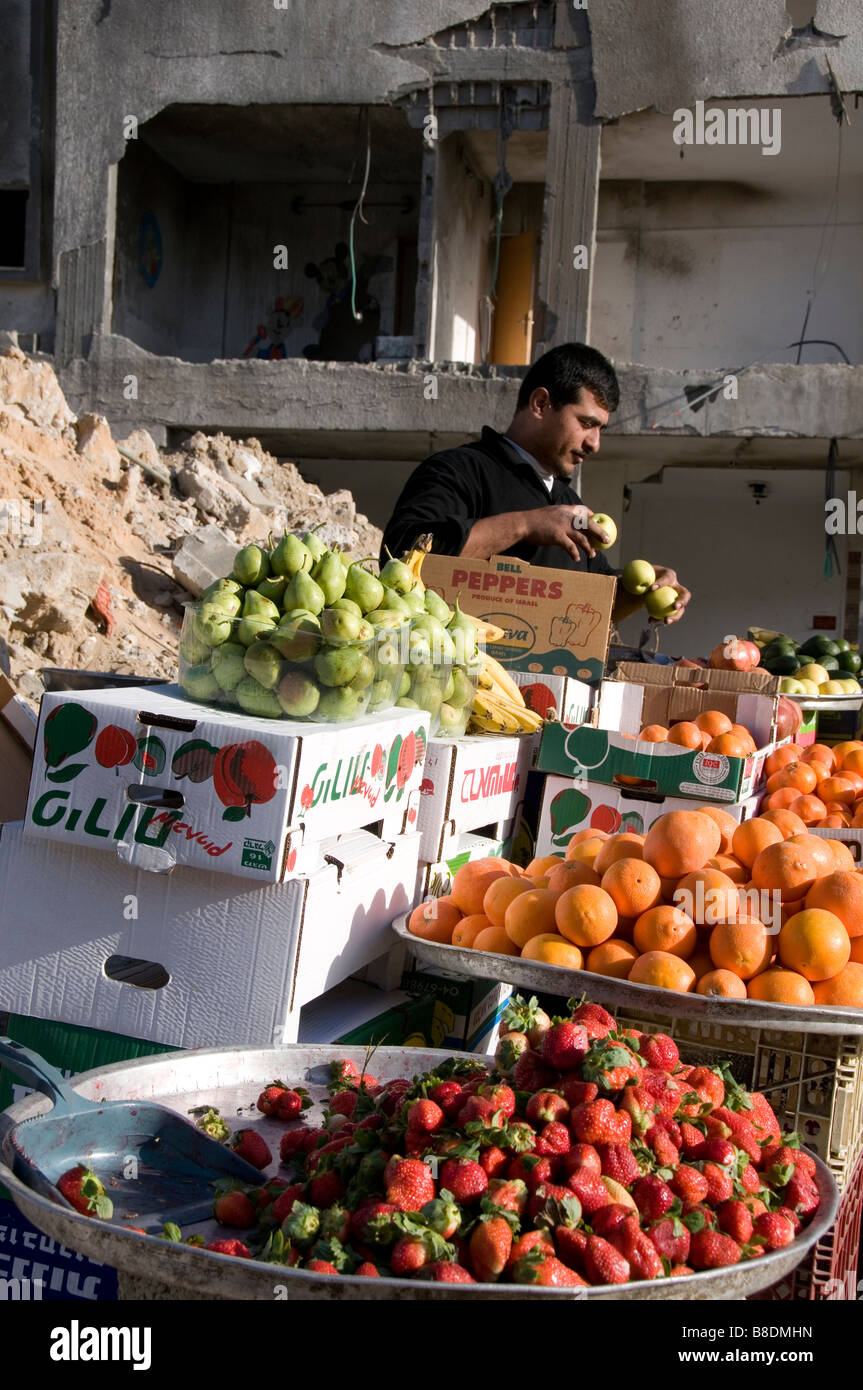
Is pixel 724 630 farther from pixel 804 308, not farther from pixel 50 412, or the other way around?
pixel 50 412

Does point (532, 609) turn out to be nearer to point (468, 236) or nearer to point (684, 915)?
point (684, 915)

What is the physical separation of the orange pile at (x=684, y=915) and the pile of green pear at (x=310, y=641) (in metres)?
0.48

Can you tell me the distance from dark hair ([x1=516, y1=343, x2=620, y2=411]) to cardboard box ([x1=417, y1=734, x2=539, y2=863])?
1776 millimetres

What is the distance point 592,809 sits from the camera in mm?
3166

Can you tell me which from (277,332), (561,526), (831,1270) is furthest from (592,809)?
(277,332)

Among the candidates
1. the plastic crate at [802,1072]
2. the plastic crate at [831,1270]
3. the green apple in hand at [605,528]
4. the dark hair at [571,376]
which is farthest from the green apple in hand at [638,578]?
the plastic crate at [831,1270]

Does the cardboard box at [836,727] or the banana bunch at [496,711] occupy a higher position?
the banana bunch at [496,711]

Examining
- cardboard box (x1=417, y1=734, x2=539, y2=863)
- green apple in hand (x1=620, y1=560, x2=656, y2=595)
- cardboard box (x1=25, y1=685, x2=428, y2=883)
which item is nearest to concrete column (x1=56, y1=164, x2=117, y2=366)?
green apple in hand (x1=620, y1=560, x2=656, y2=595)

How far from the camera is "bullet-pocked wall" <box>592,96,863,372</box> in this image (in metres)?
15.2

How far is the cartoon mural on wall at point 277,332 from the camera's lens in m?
16.9

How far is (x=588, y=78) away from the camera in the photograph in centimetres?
1255

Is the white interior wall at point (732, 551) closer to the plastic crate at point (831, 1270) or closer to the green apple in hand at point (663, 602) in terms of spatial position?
the green apple in hand at point (663, 602)

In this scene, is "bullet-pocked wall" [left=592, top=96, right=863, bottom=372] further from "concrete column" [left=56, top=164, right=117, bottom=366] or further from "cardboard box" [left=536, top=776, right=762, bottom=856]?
"cardboard box" [left=536, top=776, right=762, bottom=856]
